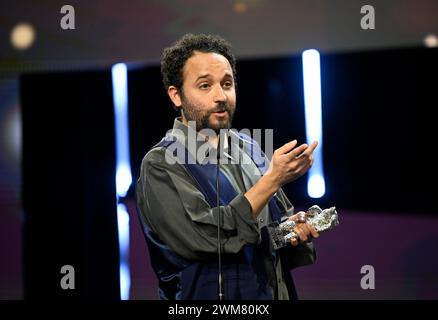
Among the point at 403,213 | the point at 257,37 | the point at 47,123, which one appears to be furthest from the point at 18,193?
the point at 403,213

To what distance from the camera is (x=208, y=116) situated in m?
1.79

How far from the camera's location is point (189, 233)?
5.53 feet

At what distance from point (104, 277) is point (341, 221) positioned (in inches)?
37.6

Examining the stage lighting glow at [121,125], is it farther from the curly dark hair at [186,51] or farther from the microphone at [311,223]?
the microphone at [311,223]

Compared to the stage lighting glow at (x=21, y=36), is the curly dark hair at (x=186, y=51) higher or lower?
lower

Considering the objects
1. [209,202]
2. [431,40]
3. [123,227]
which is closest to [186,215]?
[209,202]

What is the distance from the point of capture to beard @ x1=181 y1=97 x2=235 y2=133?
70.2 inches

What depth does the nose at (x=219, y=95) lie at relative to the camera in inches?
69.7

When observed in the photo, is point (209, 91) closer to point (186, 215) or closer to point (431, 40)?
point (186, 215)

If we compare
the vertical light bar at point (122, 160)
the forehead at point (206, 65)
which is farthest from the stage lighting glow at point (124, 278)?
the forehead at point (206, 65)

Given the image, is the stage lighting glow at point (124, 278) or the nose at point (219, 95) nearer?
the nose at point (219, 95)

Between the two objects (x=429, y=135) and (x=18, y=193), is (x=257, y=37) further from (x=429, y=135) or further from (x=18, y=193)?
(x=18, y=193)
